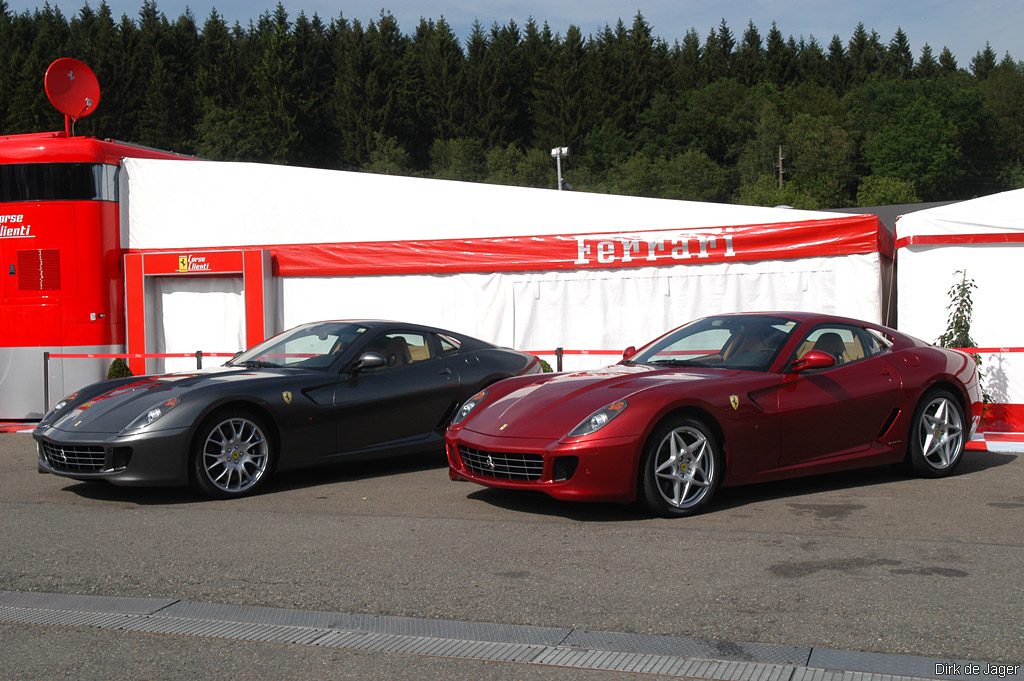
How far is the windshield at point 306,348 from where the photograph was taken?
324 inches

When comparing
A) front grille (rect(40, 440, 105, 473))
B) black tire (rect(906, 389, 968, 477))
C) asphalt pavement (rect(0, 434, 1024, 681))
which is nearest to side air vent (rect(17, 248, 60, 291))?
asphalt pavement (rect(0, 434, 1024, 681))

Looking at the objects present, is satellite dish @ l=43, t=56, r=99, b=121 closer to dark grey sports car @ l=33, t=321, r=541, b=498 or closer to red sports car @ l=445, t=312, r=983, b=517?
dark grey sports car @ l=33, t=321, r=541, b=498

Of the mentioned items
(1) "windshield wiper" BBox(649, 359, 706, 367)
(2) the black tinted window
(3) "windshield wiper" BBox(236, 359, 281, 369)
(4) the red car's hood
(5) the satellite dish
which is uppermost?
(5) the satellite dish

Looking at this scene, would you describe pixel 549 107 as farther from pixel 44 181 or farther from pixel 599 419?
pixel 599 419

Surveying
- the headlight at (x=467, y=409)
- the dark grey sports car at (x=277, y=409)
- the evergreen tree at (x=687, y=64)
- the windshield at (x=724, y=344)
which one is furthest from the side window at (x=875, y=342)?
the evergreen tree at (x=687, y=64)

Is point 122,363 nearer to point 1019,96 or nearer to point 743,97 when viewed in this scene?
point 743,97

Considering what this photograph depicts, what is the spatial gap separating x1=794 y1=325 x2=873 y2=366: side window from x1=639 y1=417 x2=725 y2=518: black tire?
1284 millimetres

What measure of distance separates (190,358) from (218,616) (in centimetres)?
1030

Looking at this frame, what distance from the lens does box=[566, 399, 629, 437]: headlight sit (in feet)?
19.6

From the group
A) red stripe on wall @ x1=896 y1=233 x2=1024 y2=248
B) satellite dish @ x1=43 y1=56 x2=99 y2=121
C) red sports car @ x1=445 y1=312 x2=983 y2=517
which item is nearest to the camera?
red sports car @ x1=445 y1=312 x2=983 y2=517

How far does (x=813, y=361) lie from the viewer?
6672mm

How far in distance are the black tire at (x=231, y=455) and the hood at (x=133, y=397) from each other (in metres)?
0.32

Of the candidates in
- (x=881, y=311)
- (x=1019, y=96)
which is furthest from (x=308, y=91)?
(x=881, y=311)

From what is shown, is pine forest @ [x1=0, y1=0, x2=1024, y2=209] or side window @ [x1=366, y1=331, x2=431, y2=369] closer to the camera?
side window @ [x1=366, y1=331, x2=431, y2=369]
